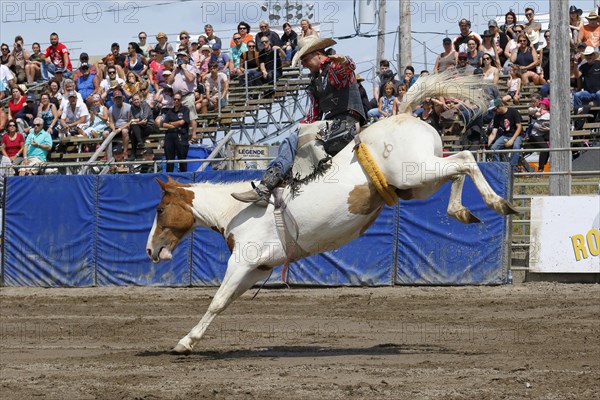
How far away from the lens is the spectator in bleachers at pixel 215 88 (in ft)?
77.3

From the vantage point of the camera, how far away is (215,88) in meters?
23.7

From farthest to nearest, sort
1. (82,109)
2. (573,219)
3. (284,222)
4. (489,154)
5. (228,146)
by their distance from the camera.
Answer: (82,109) → (228,146) → (489,154) → (573,219) → (284,222)

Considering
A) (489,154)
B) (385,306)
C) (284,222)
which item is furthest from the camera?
(489,154)

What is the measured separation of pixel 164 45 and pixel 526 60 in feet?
31.1

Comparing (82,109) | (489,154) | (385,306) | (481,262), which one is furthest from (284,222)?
(82,109)

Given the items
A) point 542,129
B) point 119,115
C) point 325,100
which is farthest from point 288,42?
point 325,100

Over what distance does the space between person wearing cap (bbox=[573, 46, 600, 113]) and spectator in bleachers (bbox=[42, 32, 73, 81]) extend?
560 inches

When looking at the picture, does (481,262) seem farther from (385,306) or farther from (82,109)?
(82,109)

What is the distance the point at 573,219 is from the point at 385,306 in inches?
145

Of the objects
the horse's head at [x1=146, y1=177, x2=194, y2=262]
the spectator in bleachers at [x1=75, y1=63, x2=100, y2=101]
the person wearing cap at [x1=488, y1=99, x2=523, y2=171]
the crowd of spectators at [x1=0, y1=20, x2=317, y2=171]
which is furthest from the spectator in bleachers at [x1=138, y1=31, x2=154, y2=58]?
the horse's head at [x1=146, y1=177, x2=194, y2=262]

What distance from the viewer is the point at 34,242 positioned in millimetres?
20250

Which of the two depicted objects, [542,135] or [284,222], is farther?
[542,135]

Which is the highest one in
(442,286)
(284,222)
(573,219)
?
(284,222)

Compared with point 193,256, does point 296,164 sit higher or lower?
higher
